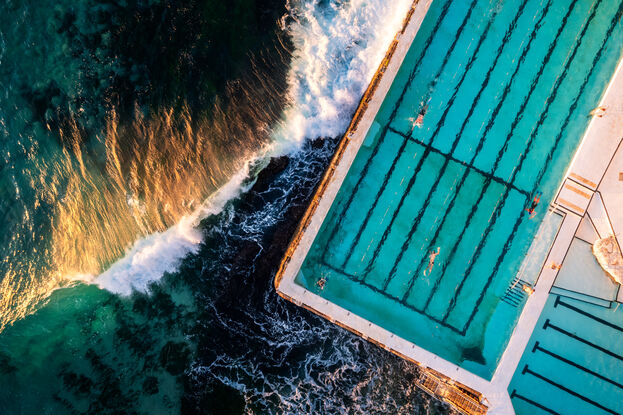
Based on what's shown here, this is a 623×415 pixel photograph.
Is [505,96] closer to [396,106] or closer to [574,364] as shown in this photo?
[396,106]

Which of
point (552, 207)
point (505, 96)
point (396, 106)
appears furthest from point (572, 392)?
point (396, 106)

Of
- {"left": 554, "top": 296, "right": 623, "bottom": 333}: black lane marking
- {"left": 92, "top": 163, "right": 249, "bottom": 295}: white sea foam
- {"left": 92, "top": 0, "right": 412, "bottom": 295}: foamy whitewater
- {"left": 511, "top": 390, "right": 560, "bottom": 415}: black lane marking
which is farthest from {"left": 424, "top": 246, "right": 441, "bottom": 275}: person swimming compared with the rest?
{"left": 92, "top": 163, "right": 249, "bottom": 295}: white sea foam

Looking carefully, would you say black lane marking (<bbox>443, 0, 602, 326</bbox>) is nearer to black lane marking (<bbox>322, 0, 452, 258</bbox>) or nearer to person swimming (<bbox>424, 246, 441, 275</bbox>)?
person swimming (<bbox>424, 246, 441, 275</bbox>)

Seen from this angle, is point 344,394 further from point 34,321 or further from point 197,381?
point 34,321

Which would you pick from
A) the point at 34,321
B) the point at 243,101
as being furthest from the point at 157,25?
the point at 34,321

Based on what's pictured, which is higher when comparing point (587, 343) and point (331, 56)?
point (331, 56)

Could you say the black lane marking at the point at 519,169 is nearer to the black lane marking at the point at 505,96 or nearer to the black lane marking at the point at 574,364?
the black lane marking at the point at 505,96
